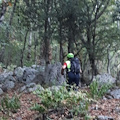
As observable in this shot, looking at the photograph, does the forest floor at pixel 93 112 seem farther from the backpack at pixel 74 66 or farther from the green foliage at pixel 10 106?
the backpack at pixel 74 66

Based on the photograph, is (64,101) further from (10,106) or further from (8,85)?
(8,85)

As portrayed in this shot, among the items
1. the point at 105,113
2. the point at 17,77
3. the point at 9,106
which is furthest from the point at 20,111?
the point at 17,77

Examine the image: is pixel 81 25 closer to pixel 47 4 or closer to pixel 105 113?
pixel 47 4

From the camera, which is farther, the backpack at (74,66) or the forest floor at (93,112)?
the backpack at (74,66)

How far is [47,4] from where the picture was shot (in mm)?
11164

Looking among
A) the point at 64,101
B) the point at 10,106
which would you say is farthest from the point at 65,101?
the point at 10,106

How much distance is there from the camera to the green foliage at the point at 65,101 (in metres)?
5.87

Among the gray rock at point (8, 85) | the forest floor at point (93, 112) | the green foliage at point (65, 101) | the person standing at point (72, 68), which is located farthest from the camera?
the gray rock at point (8, 85)

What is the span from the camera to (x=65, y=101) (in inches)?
236

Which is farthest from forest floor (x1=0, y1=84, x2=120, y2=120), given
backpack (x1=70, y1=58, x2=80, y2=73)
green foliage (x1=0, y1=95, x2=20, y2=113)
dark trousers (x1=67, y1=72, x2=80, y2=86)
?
backpack (x1=70, y1=58, x2=80, y2=73)

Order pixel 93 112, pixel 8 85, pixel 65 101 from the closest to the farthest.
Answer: pixel 65 101
pixel 93 112
pixel 8 85

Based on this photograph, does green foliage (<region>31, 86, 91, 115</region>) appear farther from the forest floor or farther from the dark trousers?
the dark trousers

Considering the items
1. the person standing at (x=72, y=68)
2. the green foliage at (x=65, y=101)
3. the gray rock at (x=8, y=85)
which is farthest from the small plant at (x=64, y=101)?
the gray rock at (x=8, y=85)

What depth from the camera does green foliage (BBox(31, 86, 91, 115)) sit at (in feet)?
19.3
